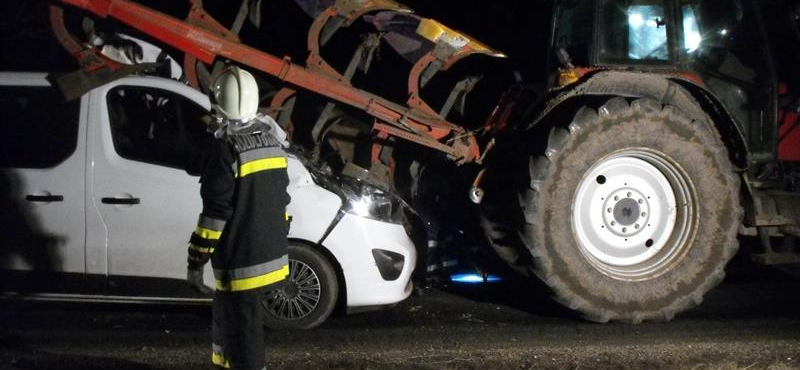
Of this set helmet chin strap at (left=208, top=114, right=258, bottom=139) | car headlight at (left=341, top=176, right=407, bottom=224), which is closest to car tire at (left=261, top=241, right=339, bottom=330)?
car headlight at (left=341, top=176, right=407, bottom=224)

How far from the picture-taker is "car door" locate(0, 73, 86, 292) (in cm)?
591

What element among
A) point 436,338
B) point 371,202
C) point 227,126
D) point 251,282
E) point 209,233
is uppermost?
point 227,126

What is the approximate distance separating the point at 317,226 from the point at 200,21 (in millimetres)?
1969

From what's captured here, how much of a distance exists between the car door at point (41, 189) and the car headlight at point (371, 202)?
1848mm

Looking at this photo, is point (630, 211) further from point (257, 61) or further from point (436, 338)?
point (257, 61)

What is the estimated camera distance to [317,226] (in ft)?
19.6

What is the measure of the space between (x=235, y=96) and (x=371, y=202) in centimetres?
231

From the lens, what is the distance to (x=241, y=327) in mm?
4086

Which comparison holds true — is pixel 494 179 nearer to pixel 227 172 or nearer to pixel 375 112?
pixel 375 112

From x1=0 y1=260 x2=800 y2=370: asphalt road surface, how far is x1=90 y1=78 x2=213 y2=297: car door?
0.44m

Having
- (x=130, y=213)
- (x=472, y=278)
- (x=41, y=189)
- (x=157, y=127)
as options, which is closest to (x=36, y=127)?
(x=41, y=189)

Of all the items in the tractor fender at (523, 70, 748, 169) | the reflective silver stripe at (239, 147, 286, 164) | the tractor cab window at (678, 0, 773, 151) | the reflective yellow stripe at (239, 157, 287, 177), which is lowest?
the reflective yellow stripe at (239, 157, 287, 177)

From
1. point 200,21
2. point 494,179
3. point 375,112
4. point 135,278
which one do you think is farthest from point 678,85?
point 135,278

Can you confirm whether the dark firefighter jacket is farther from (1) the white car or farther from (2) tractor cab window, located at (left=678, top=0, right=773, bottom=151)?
(2) tractor cab window, located at (left=678, top=0, right=773, bottom=151)
